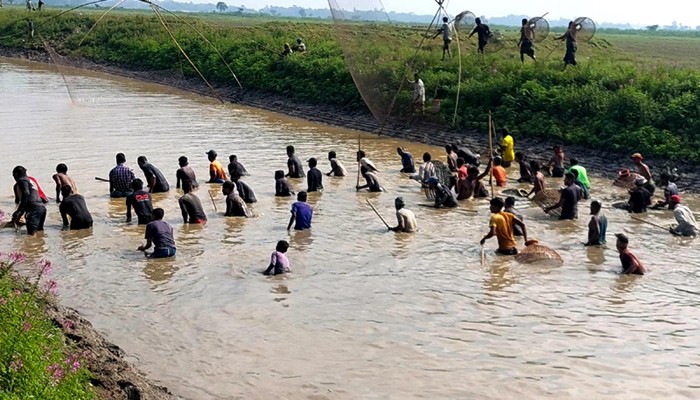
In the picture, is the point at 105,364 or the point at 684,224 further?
the point at 684,224

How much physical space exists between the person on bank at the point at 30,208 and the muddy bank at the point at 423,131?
1176cm

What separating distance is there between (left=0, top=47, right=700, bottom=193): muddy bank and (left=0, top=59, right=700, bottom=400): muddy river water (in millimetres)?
2160

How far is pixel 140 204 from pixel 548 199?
736 cm

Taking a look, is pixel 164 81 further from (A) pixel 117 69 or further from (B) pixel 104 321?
(B) pixel 104 321

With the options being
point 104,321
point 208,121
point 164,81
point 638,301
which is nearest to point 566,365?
point 638,301

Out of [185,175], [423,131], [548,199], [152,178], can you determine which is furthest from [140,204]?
[423,131]

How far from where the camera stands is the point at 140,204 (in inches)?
544

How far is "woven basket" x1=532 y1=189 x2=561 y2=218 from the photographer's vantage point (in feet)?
49.5

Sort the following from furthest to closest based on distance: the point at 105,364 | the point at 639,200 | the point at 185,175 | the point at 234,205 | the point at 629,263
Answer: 1. the point at 185,175
2. the point at 639,200
3. the point at 234,205
4. the point at 629,263
5. the point at 105,364

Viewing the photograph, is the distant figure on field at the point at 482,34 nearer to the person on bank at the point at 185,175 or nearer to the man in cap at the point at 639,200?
the man in cap at the point at 639,200

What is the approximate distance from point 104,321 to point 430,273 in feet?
14.9

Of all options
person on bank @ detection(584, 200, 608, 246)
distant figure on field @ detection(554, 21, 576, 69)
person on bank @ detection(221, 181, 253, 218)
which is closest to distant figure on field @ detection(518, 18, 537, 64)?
distant figure on field @ detection(554, 21, 576, 69)

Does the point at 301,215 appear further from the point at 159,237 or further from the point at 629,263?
the point at 629,263

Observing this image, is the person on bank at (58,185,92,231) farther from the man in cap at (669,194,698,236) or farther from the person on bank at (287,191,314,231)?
the man in cap at (669,194,698,236)
